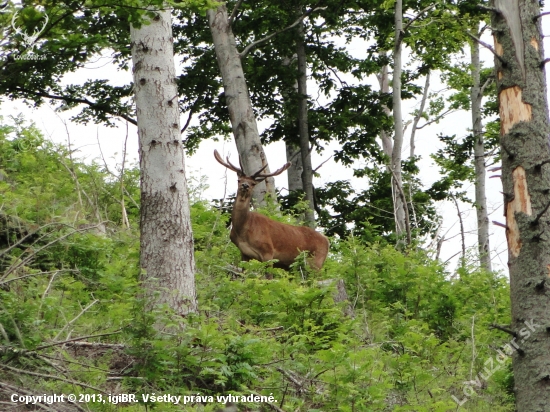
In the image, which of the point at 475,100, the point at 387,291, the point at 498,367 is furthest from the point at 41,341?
the point at 475,100

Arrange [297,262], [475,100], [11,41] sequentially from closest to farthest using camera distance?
[11,41], [297,262], [475,100]

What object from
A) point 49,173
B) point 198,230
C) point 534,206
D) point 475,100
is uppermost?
point 475,100

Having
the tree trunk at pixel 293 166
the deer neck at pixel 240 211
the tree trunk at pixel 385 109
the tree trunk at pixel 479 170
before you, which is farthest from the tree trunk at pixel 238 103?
the tree trunk at pixel 385 109

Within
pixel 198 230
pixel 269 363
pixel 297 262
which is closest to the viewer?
pixel 269 363

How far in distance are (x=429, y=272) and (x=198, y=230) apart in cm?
360

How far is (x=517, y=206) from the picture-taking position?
7.56 metres

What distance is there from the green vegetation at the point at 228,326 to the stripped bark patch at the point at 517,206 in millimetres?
1508

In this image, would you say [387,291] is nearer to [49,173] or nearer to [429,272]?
[429,272]

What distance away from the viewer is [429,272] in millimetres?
12984

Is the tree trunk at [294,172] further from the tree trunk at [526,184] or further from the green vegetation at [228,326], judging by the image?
the tree trunk at [526,184]

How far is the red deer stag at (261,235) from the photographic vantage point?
43.9ft

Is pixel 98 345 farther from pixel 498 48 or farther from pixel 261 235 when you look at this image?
pixel 261 235

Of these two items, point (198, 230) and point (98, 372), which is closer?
point (98, 372)

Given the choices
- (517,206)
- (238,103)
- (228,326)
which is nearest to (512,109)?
(517,206)
